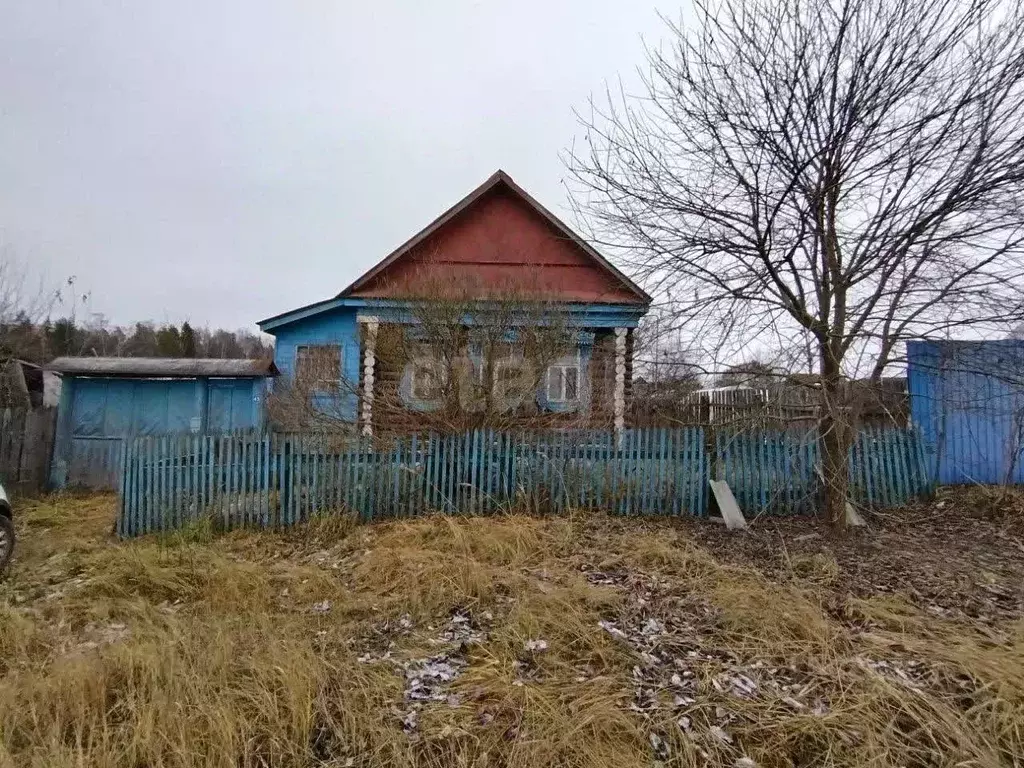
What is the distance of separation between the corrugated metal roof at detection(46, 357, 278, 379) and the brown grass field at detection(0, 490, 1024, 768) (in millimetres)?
6153

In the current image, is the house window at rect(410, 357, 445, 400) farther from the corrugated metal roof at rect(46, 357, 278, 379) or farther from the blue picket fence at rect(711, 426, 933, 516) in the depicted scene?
the corrugated metal roof at rect(46, 357, 278, 379)

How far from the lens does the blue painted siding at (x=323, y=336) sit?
11492 mm

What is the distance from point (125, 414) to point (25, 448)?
69.7 inches

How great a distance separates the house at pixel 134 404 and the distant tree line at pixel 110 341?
2.27 m

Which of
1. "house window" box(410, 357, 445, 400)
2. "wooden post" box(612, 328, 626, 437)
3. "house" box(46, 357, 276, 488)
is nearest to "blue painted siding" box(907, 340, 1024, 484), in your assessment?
"wooden post" box(612, 328, 626, 437)

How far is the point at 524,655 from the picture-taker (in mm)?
3191

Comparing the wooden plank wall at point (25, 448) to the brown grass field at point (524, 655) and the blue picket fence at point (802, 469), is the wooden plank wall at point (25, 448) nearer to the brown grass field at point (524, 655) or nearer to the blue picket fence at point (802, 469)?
the brown grass field at point (524, 655)

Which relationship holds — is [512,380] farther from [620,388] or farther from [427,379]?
[620,388]

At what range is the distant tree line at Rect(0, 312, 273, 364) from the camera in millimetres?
14664

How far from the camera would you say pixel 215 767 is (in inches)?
90.7

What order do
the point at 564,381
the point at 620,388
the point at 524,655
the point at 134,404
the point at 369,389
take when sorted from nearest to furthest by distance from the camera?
the point at 524,655, the point at 369,389, the point at 564,381, the point at 620,388, the point at 134,404

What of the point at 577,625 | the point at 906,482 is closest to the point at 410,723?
the point at 577,625

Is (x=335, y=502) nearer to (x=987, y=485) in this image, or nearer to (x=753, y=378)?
(x=753, y=378)

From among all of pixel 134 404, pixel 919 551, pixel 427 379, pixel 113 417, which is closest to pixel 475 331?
pixel 427 379
